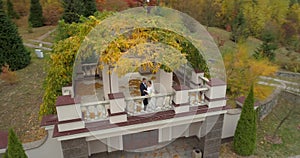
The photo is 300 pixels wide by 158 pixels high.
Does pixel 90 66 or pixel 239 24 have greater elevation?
pixel 239 24

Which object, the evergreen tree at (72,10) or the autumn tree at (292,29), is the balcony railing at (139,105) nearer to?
the evergreen tree at (72,10)

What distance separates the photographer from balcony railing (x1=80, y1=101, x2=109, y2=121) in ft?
17.7

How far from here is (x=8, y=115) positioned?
927 cm

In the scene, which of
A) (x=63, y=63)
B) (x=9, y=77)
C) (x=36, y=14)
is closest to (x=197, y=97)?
(x=63, y=63)

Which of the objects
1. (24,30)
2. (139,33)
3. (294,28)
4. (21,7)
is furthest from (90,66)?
(294,28)

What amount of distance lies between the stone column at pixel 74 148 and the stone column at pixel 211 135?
339 cm

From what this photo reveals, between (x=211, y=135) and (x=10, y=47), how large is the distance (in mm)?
12518

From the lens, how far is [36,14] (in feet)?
74.3

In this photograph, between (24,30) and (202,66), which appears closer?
(202,66)

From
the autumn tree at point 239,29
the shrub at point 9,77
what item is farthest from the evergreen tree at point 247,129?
the autumn tree at point 239,29

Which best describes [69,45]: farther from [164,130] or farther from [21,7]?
[21,7]

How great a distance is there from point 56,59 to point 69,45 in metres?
0.56

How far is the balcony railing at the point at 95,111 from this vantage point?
17.7ft

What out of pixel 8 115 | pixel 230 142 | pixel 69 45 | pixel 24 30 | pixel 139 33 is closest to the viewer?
pixel 139 33
